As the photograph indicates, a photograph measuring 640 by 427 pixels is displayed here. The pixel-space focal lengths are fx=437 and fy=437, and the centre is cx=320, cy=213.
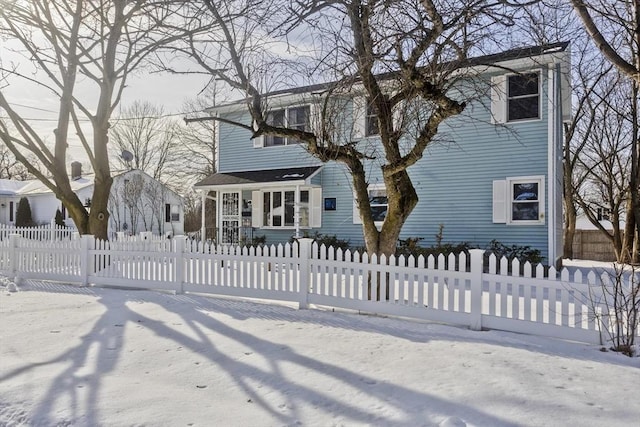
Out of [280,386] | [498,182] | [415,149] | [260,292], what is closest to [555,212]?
[498,182]

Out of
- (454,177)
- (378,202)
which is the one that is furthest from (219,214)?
(454,177)

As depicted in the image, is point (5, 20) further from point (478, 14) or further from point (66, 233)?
A: point (478, 14)

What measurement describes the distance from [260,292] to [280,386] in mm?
3420

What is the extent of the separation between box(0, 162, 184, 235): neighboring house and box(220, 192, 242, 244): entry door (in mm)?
11278

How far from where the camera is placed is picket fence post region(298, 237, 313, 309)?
6273mm

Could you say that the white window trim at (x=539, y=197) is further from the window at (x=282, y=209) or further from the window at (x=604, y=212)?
the window at (x=604, y=212)

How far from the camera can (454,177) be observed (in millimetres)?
12625

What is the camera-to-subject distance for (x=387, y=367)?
3.78 metres

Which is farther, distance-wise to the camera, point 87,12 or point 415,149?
point 87,12

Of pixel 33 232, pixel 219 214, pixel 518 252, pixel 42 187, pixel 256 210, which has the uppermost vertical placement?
pixel 42 187

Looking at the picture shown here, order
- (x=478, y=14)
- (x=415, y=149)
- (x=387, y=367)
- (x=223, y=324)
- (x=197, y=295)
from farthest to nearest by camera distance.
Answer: (x=197, y=295) < (x=415, y=149) < (x=478, y=14) < (x=223, y=324) < (x=387, y=367)

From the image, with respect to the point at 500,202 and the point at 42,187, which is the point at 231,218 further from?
the point at 42,187

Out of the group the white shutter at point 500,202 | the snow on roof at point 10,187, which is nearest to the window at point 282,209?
the white shutter at point 500,202

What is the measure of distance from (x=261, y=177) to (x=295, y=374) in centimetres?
1119
